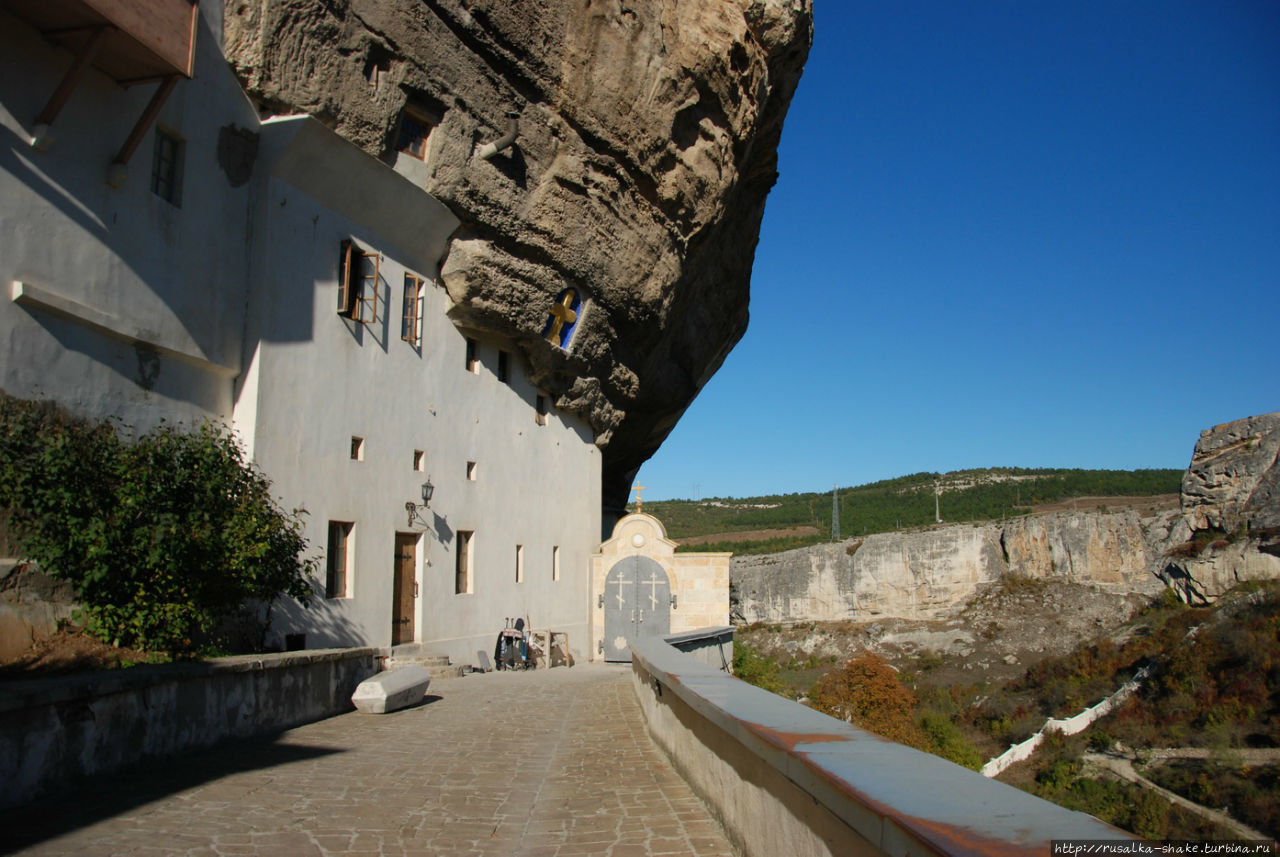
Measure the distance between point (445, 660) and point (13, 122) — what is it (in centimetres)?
1029

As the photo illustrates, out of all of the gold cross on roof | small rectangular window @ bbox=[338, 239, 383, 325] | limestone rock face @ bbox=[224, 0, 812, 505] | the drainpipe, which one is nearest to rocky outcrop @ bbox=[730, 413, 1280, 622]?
limestone rock face @ bbox=[224, 0, 812, 505]

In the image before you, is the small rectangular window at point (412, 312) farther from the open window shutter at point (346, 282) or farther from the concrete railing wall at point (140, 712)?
the concrete railing wall at point (140, 712)

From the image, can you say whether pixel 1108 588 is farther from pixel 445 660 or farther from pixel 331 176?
pixel 331 176

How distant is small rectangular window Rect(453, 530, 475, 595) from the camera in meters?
18.1

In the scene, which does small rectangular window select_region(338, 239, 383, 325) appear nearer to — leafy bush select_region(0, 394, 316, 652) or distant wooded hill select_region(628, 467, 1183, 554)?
leafy bush select_region(0, 394, 316, 652)

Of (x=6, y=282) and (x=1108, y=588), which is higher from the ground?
(x=6, y=282)

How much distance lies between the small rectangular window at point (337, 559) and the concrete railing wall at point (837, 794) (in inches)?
400

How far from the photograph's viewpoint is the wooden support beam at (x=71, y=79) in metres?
9.41

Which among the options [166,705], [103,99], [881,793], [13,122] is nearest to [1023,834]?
[881,793]

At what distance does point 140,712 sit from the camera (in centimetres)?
654

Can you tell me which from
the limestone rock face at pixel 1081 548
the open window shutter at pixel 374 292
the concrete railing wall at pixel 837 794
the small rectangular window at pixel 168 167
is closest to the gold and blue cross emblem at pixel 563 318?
the open window shutter at pixel 374 292

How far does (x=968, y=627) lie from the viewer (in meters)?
46.6

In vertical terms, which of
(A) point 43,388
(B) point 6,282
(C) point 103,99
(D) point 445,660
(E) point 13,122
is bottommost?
(D) point 445,660

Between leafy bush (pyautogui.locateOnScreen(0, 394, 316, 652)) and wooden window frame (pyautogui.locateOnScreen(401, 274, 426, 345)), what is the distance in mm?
6951
